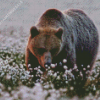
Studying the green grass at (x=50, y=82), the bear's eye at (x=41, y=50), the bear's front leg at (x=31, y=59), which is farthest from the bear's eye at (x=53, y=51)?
the bear's front leg at (x=31, y=59)

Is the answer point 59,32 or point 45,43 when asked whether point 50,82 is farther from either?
point 59,32

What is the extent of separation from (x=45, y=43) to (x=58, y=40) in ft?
1.14

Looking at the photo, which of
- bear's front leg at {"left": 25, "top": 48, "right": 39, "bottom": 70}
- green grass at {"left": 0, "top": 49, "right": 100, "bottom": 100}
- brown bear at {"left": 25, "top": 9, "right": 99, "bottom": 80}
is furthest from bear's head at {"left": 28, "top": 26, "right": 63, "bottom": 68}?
green grass at {"left": 0, "top": 49, "right": 100, "bottom": 100}

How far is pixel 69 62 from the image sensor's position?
605 centimetres

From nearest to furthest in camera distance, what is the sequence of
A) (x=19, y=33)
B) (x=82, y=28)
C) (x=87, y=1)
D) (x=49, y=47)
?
(x=49, y=47)
(x=82, y=28)
(x=19, y=33)
(x=87, y=1)

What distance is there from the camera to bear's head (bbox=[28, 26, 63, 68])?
18.3 ft

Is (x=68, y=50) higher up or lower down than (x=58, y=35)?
lower down

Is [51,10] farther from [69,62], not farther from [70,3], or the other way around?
[70,3]

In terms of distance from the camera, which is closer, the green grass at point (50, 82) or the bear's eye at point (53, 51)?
the green grass at point (50, 82)

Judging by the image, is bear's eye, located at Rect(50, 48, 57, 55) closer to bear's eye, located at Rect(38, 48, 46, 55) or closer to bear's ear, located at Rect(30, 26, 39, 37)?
bear's eye, located at Rect(38, 48, 46, 55)

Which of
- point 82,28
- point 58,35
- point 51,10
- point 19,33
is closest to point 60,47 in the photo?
point 58,35

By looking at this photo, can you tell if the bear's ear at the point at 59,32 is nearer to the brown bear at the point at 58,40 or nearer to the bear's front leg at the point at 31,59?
the brown bear at the point at 58,40

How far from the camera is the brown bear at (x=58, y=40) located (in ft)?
18.6

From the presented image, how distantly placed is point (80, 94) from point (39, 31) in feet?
6.08
